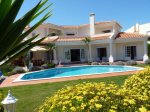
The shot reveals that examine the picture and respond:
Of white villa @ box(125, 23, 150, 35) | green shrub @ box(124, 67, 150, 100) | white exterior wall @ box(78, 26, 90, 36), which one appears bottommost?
green shrub @ box(124, 67, 150, 100)

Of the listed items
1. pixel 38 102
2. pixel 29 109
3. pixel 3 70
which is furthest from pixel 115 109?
pixel 38 102

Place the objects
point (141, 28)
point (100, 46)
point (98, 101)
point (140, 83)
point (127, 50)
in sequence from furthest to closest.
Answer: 1. point (141, 28)
2. point (100, 46)
3. point (127, 50)
4. point (140, 83)
5. point (98, 101)

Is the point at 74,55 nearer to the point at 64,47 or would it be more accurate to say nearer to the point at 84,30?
the point at 64,47

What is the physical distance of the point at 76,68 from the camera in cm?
3216

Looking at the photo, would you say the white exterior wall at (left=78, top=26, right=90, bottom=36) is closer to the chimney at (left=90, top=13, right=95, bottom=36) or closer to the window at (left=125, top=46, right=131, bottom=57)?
the chimney at (left=90, top=13, right=95, bottom=36)

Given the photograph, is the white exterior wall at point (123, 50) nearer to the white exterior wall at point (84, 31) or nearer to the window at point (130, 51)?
the window at point (130, 51)

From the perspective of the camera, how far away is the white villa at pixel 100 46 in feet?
121

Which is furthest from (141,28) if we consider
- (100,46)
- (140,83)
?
(140,83)

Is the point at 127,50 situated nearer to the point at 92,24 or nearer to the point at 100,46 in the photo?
the point at 100,46

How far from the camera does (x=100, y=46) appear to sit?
40.1 m

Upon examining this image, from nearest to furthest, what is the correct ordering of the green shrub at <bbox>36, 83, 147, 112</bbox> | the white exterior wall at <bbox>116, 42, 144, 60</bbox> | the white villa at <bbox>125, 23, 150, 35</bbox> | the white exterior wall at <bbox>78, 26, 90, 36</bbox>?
the green shrub at <bbox>36, 83, 147, 112</bbox>
the white exterior wall at <bbox>116, 42, 144, 60</bbox>
the white exterior wall at <bbox>78, 26, 90, 36</bbox>
the white villa at <bbox>125, 23, 150, 35</bbox>

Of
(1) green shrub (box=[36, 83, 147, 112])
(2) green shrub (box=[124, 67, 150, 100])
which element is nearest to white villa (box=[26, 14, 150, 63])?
(2) green shrub (box=[124, 67, 150, 100])

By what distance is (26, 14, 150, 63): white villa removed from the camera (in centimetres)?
3684

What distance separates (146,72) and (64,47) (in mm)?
32686
